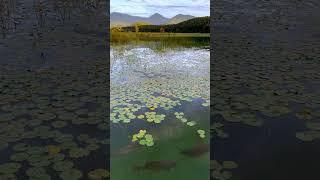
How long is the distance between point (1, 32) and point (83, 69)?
3865mm

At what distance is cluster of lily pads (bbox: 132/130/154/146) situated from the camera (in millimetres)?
4688

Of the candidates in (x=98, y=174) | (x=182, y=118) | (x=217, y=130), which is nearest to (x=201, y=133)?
(x=217, y=130)

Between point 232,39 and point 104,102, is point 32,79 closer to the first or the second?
point 104,102

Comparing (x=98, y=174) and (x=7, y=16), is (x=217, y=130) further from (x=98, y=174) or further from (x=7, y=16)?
(x=7, y=16)

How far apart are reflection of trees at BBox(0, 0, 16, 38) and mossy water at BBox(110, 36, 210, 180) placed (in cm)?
354

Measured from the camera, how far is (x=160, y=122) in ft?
17.6

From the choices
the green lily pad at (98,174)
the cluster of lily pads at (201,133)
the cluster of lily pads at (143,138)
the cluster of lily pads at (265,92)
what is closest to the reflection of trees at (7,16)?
the cluster of lily pads at (265,92)

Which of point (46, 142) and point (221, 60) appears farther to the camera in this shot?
point (221, 60)

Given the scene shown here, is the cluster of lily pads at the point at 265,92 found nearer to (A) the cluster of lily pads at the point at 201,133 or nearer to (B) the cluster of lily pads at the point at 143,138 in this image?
(A) the cluster of lily pads at the point at 201,133

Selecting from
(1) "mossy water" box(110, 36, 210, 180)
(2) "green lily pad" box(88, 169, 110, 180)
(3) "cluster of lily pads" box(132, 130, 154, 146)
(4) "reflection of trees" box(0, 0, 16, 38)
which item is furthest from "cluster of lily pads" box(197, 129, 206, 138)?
(4) "reflection of trees" box(0, 0, 16, 38)

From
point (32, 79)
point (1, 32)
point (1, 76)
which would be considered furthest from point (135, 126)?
point (1, 32)

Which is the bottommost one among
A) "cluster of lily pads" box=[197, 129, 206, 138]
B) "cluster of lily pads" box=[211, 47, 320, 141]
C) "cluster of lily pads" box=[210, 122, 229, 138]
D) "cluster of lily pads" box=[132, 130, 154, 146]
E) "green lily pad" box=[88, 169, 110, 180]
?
"green lily pad" box=[88, 169, 110, 180]

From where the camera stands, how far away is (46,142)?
179 inches

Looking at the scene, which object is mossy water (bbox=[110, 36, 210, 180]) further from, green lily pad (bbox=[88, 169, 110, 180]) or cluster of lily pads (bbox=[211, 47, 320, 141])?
cluster of lily pads (bbox=[211, 47, 320, 141])
